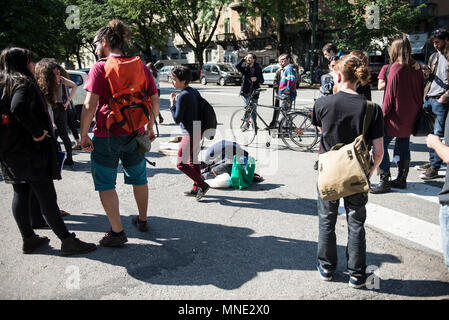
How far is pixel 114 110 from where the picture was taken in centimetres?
322

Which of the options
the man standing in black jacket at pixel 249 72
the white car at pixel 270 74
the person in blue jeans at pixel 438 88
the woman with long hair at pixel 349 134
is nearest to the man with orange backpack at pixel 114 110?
the woman with long hair at pixel 349 134

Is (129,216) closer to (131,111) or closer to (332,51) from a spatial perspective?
(131,111)

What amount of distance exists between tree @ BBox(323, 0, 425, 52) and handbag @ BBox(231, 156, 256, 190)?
895 inches

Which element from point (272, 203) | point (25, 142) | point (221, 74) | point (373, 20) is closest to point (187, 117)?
point (272, 203)

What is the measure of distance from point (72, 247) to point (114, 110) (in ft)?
4.52

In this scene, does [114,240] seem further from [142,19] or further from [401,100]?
[142,19]

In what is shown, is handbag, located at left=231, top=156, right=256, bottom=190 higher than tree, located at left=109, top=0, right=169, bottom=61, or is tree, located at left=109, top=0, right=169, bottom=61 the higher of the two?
tree, located at left=109, top=0, right=169, bottom=61

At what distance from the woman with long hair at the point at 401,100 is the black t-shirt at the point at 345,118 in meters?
2.44

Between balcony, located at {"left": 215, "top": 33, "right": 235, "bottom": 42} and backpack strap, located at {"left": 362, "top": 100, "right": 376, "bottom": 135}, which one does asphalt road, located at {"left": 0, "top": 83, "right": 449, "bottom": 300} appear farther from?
balcony, located at {"left": 215, "top": 33, "right": 235, "bottom": 42}

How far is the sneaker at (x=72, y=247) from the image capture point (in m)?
3.44

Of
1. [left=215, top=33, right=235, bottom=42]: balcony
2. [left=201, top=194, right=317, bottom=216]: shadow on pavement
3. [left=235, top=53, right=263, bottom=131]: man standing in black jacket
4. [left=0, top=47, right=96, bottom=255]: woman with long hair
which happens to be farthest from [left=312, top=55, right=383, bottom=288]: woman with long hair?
[left=215, top=33, right=235, bottom=42]: balcony

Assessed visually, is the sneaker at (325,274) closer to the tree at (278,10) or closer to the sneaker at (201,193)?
the sneaker at (201,193)

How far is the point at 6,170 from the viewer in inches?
128

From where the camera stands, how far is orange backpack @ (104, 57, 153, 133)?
123 inches
